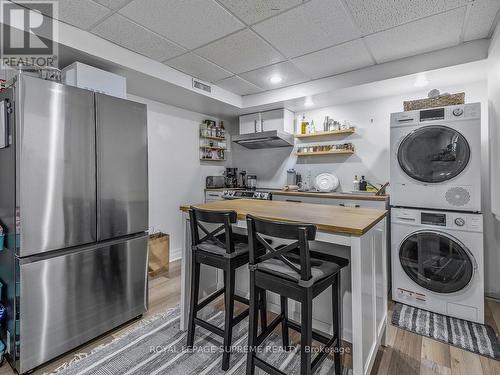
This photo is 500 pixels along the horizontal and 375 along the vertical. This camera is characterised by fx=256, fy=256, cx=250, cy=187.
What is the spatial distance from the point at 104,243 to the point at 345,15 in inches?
104

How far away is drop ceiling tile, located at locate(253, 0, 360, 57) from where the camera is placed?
1.95 metres

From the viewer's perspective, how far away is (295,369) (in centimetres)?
171

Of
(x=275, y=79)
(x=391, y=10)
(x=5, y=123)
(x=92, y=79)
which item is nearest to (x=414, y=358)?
(x=391, y=10)

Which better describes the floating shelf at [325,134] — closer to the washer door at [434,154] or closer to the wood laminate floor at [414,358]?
the washer door at [434,154]

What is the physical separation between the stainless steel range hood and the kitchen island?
2172 mm

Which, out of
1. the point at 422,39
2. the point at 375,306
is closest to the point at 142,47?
the point at 422,39

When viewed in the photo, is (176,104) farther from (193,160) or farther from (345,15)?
(345,15)

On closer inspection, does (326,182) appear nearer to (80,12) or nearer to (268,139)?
(268,139)

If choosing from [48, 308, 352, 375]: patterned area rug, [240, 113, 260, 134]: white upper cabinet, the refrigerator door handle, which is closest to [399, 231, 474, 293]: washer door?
[48, 308, 352, 375]: patterned area rug

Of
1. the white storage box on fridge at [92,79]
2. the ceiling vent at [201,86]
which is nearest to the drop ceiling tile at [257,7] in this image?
the white storage box on fridge at [92,79]

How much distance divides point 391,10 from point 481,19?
0.77m

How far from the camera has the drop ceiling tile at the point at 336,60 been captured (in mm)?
2506

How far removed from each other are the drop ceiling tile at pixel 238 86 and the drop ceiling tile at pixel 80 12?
159 centimetres

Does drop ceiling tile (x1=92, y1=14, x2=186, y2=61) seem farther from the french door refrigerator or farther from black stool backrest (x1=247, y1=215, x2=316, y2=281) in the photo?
black stool backrest (x1=247, y1=215, x2=316, y2=281)
